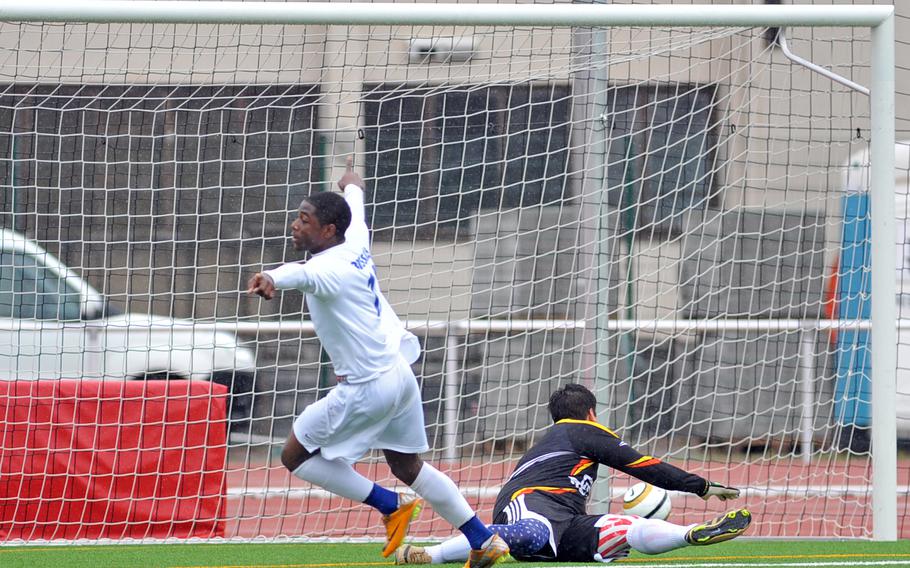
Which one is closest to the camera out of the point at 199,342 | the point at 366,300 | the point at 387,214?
the point at 366,300

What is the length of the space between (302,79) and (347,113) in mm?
381

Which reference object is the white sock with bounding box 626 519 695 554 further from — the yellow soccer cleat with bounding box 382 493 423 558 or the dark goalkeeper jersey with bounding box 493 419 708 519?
the yellow soccer cleat with bounding box 382 493 423 558

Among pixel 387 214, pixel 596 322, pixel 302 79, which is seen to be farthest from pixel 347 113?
pixel 596 322

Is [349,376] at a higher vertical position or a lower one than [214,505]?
higher

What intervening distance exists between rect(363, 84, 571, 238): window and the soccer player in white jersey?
2591mm

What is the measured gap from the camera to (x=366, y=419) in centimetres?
517

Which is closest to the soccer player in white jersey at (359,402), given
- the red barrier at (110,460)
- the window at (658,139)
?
the red barrier at (110,460)

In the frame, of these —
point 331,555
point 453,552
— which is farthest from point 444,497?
point 331,555

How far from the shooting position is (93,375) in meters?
8.90

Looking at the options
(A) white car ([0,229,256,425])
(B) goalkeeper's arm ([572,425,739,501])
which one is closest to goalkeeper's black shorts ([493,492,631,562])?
(B) goalkeeper's arm ([572,425,739,501])

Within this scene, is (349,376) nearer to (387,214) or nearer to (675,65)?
(387,214)

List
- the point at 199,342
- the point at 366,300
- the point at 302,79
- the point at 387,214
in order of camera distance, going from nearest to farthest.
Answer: the point at 366,300, the point at 302,79, the point at 387,214, the point at 199,342

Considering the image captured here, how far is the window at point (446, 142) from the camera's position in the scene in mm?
7902

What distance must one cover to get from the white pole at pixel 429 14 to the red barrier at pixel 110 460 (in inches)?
92.1
